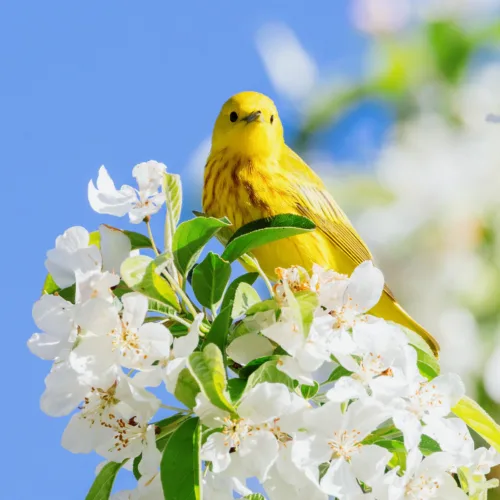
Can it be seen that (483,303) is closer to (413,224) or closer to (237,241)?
(413,224)

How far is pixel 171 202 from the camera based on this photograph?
1704mm

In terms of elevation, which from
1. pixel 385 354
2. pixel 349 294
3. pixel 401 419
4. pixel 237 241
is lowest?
pixel 401 419

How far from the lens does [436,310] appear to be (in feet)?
12.6

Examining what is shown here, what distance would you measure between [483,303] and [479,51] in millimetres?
1066

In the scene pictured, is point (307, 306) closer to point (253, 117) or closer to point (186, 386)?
point (186, 386)

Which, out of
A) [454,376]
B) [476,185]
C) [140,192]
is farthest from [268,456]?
[476,185]

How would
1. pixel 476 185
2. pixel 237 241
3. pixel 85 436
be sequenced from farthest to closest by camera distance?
1. pixel 476 185
2. pixel 237 241
3. pixel 85 436

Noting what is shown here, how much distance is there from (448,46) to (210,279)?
2.54 m

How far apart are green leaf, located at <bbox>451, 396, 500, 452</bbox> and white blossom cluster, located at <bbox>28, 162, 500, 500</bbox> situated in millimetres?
122

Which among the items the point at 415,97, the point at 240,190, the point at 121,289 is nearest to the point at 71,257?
the point at 121,289

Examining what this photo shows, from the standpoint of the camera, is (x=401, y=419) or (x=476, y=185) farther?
(x=476, y=185)

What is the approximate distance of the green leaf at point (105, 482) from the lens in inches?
65.6

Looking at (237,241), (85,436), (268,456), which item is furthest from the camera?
(237,241)

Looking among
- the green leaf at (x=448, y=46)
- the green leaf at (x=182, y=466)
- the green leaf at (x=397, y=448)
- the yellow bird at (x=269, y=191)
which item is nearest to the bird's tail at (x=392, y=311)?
the yellow bird at (x=269, y=191)
